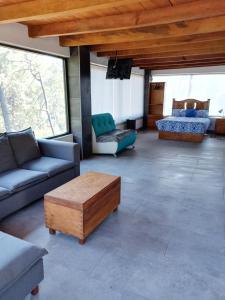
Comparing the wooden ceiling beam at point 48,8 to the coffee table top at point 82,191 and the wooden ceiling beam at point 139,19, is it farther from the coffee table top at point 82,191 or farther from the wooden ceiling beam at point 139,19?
the coffee table top at point 82,191

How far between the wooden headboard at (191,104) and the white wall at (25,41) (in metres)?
5.37

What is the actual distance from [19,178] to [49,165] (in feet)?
1.69

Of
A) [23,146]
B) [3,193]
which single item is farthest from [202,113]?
[3,193]

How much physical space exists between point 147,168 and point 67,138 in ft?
6.06

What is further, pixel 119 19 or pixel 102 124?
pixel 102 124

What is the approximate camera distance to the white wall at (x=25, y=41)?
3.35 meters

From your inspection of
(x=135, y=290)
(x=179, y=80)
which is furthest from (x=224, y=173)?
(x=179, y=80)

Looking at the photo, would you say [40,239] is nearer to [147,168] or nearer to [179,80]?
[147,168]

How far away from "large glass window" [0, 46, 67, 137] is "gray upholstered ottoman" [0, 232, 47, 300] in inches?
101

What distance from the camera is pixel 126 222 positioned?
2.57 m

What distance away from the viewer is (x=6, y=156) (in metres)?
3.02

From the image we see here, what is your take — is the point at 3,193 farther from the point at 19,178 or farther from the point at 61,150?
the point at 61,150

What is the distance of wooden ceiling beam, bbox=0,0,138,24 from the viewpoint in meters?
2.34

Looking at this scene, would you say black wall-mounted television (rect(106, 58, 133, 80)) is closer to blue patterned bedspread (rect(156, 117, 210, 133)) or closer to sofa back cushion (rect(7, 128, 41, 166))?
blue patterned bedspread (rect(156, 117, 210, 133))
